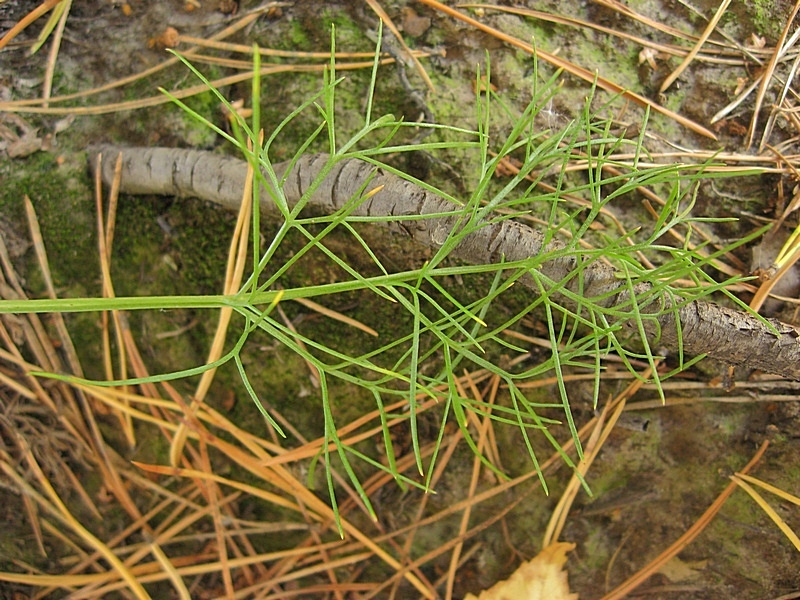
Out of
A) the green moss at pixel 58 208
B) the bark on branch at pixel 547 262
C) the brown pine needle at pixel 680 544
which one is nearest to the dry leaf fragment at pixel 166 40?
the green moss at pixel 58 208

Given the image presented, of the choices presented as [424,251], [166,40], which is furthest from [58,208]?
[424,251]

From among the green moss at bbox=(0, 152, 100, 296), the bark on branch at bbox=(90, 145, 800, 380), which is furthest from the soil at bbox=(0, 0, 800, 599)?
the bark on branch at bbox=(90, 145, 800, 380)

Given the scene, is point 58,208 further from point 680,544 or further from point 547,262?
point 680,544

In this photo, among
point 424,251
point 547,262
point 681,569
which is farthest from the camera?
point 681,569

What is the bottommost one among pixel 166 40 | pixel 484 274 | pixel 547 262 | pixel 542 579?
pixel 542 579

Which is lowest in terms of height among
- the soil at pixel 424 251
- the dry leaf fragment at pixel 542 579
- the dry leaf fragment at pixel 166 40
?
the dry leaf fragment at pixel 542 579

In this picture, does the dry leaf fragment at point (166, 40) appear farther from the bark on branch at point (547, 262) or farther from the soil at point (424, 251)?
the bark on branch at point (547, 262)
